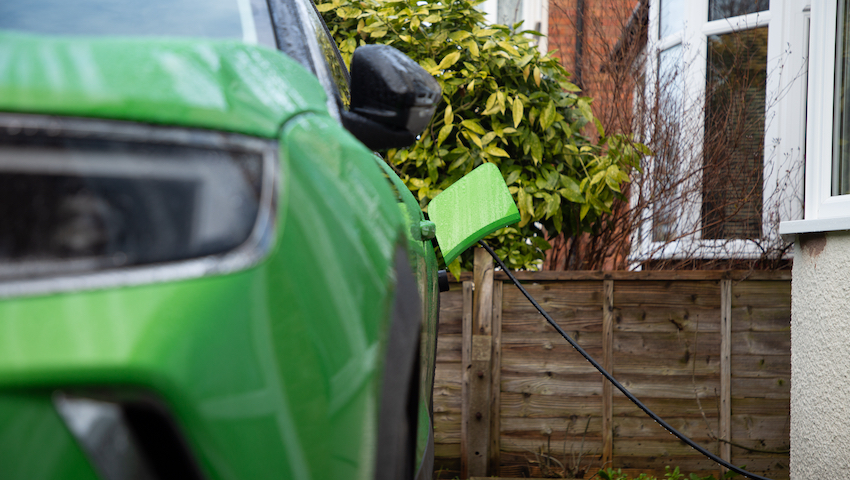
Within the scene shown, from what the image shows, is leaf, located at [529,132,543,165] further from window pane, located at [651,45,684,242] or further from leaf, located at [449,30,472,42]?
window pane, located at [651,45,684,242]

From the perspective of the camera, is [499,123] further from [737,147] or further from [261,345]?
[261,345]

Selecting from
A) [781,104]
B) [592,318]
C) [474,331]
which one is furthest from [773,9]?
[474,331]

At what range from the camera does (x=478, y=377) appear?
12.2ft

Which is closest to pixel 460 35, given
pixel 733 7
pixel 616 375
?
pixel 616 375

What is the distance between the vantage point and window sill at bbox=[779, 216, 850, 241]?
100 inches

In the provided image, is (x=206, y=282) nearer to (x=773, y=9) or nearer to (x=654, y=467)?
(x=654, y=467)

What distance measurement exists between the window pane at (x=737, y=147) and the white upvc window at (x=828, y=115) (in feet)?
4.16

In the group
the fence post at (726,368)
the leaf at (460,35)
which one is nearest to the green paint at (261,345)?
the leaf at (460,35)

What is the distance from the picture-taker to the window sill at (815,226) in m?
2.55

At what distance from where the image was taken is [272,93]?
32.4 inches

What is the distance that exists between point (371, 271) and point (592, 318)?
3.08 meters

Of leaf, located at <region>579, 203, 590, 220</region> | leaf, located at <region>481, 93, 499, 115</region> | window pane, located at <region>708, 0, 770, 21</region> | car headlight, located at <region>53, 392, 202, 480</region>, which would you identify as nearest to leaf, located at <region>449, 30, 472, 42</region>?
leaf, located at <region>481, 93, 499, 115</region>

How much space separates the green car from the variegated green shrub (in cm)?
299

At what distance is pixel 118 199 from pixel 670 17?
5703 millimetres
